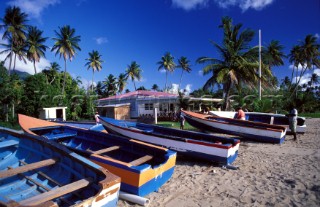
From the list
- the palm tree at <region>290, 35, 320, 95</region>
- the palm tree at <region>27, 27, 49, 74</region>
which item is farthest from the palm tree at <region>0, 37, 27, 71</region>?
the palm tree at <region>290, 35, 320, 95</region>

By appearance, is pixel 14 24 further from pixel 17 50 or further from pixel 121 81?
pixel 121 81

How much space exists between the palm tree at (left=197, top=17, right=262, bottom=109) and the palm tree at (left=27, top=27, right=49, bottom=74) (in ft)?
91.0

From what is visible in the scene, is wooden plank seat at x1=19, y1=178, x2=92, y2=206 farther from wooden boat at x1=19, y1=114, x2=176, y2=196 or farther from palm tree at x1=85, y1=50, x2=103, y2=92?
palm tree at x1=85, y1=50, x2=103, y2=92

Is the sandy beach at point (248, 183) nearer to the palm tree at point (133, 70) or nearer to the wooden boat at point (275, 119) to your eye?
the wooden boat at point (275, 119)

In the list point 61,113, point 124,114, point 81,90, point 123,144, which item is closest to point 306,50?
point 124,114

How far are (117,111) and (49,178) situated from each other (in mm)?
23160

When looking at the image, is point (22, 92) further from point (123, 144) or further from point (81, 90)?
point (123, 144)

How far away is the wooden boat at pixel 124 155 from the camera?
4346mm

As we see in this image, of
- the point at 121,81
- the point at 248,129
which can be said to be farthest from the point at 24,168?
the point at 121,81

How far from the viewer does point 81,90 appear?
26422 millimetres

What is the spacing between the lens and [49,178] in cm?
394

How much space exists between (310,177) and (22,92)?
25778 mm

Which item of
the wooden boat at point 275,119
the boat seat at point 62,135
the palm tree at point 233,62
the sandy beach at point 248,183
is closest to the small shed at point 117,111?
the palm tree at point 233,62

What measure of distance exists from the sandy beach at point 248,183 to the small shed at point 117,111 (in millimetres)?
20010
